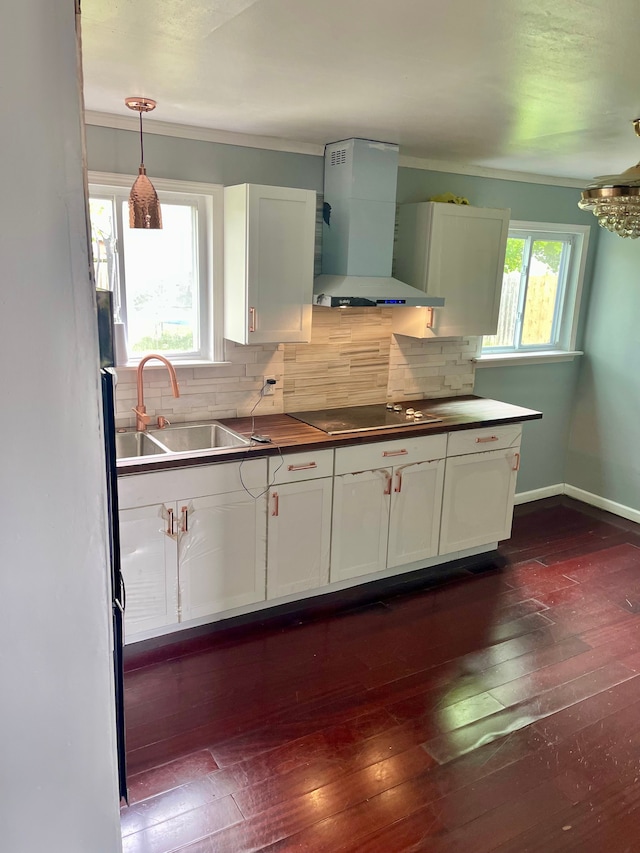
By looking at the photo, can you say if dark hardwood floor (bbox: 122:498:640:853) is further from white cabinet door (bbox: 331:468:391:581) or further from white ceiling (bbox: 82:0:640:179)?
white ceiling (bbox: 82:0:640:179)

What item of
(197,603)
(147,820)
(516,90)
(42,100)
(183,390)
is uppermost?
(516,90)

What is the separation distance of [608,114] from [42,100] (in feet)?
8.92

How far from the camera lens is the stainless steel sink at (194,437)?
3.33 m

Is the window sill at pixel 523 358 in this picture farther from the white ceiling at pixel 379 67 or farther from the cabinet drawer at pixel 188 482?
the cabinet drawer at pixel 188 482

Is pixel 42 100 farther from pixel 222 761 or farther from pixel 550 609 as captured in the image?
pixel 550 609

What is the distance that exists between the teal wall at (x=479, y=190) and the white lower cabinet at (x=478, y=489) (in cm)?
83

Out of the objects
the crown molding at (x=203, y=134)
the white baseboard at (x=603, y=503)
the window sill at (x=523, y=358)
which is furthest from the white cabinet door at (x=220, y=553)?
the white baseboard at (x=603, y=503)

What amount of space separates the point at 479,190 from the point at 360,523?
2.42 m

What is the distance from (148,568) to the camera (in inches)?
115

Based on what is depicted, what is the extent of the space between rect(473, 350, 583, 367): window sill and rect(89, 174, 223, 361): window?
203cm

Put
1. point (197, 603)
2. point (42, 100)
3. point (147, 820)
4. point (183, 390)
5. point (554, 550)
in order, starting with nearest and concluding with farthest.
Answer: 1. point (42, 100)
2. point (147, 820)
3. point (197, 603)
4. point (183, 390)
5. point (554, 550)

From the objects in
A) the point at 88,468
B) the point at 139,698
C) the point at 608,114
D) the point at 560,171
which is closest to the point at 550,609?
the point at 139,698

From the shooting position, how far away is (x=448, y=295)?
3.94 meters

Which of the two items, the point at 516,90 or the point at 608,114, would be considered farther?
the point at 608,114
